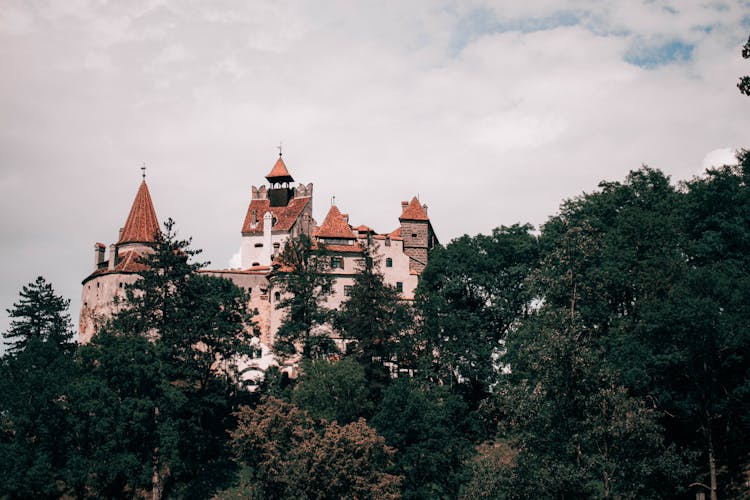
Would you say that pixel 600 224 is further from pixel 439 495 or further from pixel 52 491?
pixel 52 491

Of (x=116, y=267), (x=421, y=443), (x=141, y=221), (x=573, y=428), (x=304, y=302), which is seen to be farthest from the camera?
(x=141, y=221)

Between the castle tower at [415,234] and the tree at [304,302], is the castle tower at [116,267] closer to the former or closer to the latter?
the tree at [304,302]

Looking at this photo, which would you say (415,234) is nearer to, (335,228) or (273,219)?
(335,228)

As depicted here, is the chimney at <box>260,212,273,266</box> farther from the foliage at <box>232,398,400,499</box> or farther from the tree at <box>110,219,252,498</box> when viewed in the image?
the foliage at <box>232,398,400,499</box>

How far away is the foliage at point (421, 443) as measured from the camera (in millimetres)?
48031

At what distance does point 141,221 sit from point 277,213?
45.3ft

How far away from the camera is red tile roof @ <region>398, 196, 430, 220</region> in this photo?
78.8 metres

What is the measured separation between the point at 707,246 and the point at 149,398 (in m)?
34.1

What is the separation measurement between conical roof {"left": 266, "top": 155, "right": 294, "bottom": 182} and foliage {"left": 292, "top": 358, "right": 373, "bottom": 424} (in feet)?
119

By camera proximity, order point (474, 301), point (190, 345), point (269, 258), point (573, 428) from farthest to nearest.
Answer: point (269, 258)
point (474, 301)
point (190, 345)
point (573, 428)

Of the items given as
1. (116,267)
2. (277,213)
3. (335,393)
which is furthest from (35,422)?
(277,213)

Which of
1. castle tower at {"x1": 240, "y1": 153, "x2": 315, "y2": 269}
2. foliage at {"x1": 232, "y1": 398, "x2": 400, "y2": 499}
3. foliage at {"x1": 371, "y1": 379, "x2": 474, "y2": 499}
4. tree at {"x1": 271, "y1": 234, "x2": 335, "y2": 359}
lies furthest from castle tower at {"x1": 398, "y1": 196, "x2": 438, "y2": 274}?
foliage at {"x1": 232, "y1": 398, "x2": 400, "y2": 499}

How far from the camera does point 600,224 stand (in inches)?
2391

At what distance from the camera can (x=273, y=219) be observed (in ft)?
273
